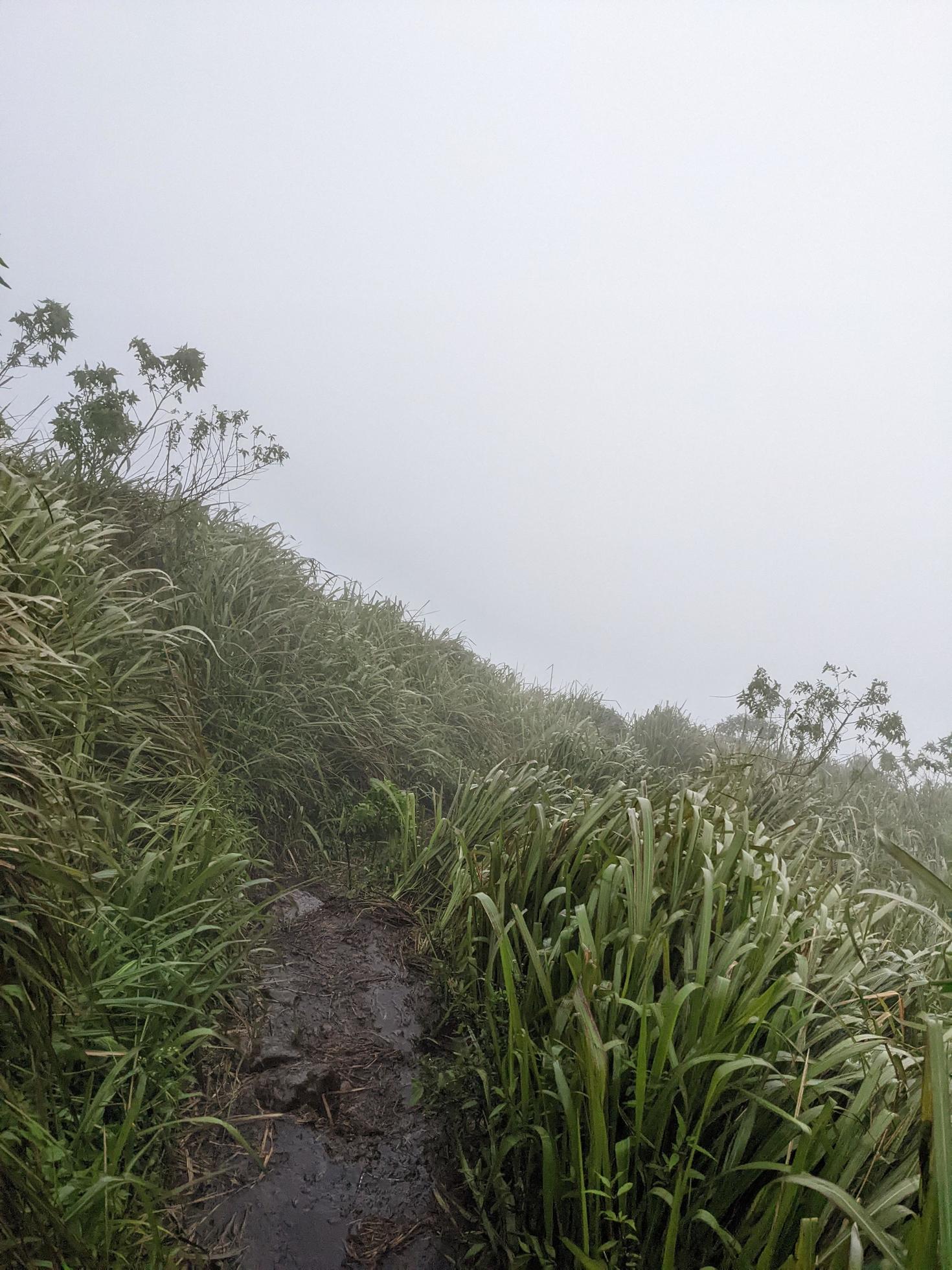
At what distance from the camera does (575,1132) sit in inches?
72.3

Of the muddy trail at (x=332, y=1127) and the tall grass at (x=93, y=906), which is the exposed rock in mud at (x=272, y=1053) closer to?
the muddy trail at (x=332, y=1127)

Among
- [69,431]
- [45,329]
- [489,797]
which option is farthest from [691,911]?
[45,329]

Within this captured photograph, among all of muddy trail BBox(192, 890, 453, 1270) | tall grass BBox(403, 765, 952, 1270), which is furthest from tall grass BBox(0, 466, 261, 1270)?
tall grass BBox(403, 765, 952, 1270)

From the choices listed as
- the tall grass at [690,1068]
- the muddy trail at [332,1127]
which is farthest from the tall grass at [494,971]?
the muddy trail at [332,1127]

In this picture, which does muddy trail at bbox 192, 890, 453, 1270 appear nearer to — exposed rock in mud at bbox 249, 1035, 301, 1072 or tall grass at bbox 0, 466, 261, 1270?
exposed rock in mud at bbox 249, 1035, 301, 1072

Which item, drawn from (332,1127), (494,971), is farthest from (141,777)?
(494,971)

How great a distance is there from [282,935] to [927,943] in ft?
10.3

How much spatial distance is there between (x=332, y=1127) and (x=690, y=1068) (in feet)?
3.86

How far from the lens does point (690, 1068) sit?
6.30 ft

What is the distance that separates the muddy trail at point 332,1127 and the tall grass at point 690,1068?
20 cm

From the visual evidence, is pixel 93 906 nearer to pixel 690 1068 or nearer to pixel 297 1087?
pixel 297 1087

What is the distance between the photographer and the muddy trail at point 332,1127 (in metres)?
2.03

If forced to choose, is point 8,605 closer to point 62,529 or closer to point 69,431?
point 62,529

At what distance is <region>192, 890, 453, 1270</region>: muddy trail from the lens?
203cm
